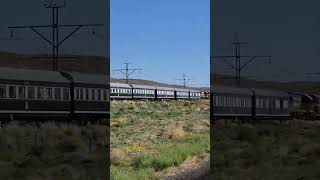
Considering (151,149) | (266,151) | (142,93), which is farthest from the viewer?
(142,93)

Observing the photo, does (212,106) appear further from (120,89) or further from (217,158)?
(120,89)

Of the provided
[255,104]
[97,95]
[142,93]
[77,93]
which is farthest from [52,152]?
[142,93]

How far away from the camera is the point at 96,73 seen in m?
18.3

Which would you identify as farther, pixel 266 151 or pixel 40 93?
pixel 40 93

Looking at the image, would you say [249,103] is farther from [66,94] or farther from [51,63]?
[51,63]

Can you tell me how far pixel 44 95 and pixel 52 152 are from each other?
150 inches

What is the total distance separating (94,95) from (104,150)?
3763mm

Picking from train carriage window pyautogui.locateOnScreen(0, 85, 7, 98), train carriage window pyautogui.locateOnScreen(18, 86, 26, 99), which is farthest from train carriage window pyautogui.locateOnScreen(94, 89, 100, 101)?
train carriage window pyautogui.locateOnScreen(0, 85, 7, 98)

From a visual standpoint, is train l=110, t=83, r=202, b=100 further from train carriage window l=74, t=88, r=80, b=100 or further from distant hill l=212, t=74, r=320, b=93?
train carriage window l=74, t=88, r=80, b=100

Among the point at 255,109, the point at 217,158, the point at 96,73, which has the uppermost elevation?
the point at 96,73

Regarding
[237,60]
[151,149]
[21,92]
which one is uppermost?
[237,60]

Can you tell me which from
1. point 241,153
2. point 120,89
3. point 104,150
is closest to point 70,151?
point 104,150

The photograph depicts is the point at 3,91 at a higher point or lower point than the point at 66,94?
higher

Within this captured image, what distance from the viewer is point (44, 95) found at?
18.4 m
